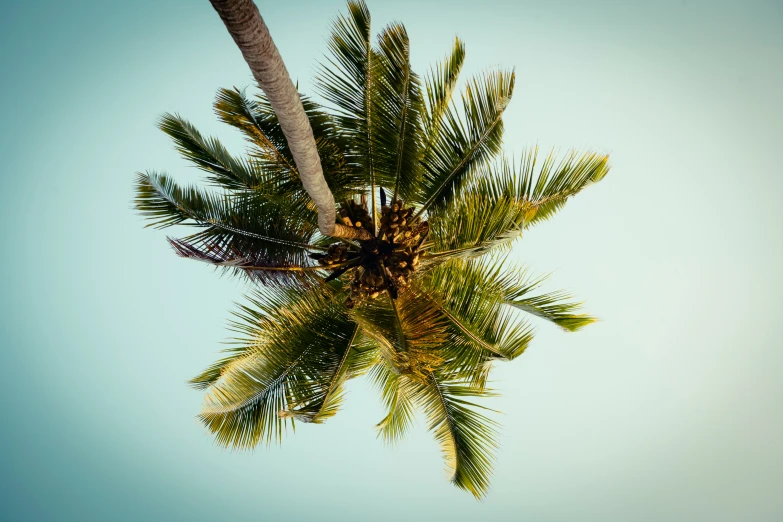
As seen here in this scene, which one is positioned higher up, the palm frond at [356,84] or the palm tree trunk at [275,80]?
the palm frond at [356,84]

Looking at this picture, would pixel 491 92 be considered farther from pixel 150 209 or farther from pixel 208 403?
pixel 208 403

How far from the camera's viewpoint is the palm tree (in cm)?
675

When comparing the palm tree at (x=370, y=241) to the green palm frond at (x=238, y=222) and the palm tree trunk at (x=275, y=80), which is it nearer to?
the green palm frond at (x=238, y=222)

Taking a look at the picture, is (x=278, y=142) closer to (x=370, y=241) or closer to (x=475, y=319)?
(x=370, y=241)

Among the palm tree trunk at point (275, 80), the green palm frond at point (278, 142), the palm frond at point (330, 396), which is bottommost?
the palm frond at point (330, 396)

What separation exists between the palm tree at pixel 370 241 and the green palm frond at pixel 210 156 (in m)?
0.02

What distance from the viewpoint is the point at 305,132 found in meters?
4.32

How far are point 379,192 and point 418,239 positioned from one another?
3.68 ft

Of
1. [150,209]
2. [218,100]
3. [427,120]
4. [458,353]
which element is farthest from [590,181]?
[150,209]

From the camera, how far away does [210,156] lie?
746 centimetres

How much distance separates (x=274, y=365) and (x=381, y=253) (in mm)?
2103


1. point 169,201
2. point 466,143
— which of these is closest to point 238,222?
point 169,201

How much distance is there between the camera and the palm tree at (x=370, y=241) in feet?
22.1

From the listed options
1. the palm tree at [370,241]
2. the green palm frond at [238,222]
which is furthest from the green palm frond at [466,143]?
the green palm frond at [238,222]
